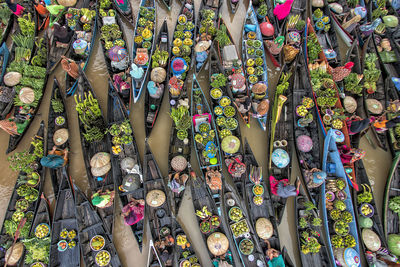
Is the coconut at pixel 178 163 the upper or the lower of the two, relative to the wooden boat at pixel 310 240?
upper

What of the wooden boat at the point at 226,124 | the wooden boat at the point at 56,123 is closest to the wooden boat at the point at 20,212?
the wooden boat at the point at 56,123

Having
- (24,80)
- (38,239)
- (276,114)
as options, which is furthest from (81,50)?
(276,114)

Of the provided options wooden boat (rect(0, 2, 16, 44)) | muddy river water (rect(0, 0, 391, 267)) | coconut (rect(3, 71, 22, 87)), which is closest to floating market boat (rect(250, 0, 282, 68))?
muddy river water (rect(0, 0, 391, 267))

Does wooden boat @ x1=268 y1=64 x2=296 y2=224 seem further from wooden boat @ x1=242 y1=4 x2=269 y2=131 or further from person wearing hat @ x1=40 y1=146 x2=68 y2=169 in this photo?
person wearing hat @ x1=40 y1=146 x2=68 y2=169

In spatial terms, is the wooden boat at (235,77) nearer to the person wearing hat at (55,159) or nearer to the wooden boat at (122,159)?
the wooden boat at (122,159)

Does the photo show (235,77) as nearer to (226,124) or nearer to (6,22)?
(226,124)
